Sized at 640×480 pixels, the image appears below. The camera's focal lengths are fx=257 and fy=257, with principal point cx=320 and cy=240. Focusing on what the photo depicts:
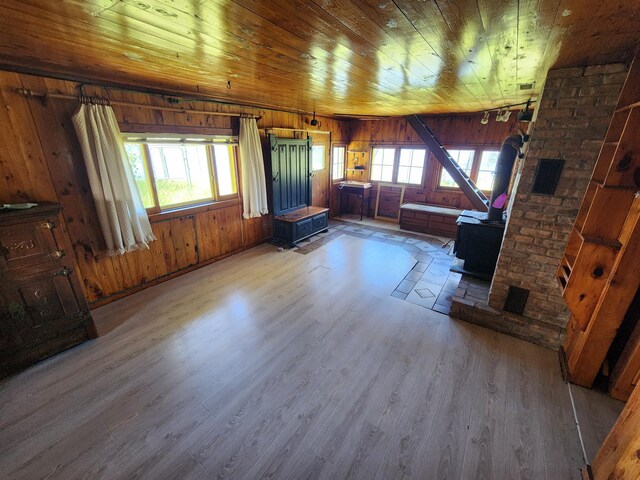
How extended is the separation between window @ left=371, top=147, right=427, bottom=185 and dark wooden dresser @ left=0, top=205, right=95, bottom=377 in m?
6.02

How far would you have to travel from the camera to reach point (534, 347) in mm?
2398

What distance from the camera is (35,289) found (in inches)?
81.0

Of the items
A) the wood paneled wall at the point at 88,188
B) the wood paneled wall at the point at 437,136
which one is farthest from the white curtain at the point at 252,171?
the wood paneled wall at the point at 437,136

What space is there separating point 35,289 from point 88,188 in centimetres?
108

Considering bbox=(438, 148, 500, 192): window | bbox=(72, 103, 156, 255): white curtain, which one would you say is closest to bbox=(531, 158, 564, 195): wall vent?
bbox=(438, 148, 500, 192): window

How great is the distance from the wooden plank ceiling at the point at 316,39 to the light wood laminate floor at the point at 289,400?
7.39 ft

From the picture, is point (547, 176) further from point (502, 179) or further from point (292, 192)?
point (292, 192)

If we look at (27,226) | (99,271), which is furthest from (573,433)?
(99,271)

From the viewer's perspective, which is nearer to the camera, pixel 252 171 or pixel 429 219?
pixel 252 171

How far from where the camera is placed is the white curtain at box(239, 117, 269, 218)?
13.0ft

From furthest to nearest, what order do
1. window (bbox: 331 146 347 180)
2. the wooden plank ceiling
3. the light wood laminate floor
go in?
window (bbox: 331 146 347 180) → the light wood laminate floor → the wooden plank ceiling

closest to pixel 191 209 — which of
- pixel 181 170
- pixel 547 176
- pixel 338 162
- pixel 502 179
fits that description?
pixel 181 170

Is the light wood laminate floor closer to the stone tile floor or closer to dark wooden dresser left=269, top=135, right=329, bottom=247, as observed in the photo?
the stone tile floor

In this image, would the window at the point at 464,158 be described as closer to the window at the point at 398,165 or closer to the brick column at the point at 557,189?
the window at the point at 398,165
